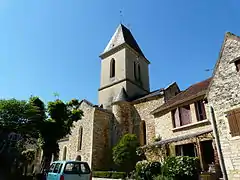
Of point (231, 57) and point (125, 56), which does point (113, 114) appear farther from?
point (231, 57)

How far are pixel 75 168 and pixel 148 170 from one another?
17.0 ft

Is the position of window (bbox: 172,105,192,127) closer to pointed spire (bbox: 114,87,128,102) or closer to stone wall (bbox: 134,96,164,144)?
stone wall (bbox: 134,96,164,144)

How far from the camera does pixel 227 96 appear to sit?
1080 cm

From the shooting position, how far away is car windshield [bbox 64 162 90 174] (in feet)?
30.0

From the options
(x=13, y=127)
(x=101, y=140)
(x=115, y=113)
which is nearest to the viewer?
(x=13, y=127)

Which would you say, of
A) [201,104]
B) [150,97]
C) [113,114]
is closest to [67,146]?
[113,114]

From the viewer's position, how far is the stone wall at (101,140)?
2012 centimetres

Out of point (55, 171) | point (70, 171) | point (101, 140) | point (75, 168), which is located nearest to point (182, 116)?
point (75, 168)

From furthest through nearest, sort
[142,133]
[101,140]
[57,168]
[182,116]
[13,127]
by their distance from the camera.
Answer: [101,140] < [142,133] < [13,127] < [182,116] < [57,168]

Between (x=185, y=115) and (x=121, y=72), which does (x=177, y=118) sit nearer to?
(x=185, y=115)

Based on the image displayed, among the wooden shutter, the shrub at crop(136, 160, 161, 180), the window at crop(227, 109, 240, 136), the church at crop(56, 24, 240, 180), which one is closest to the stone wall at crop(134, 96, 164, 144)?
the church at crop(56, 24, 240, 180)

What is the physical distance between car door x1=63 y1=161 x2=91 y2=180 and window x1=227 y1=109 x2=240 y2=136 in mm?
7480

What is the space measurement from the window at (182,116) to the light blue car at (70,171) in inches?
309

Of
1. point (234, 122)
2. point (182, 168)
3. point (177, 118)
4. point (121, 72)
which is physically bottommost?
point (182, 168)
